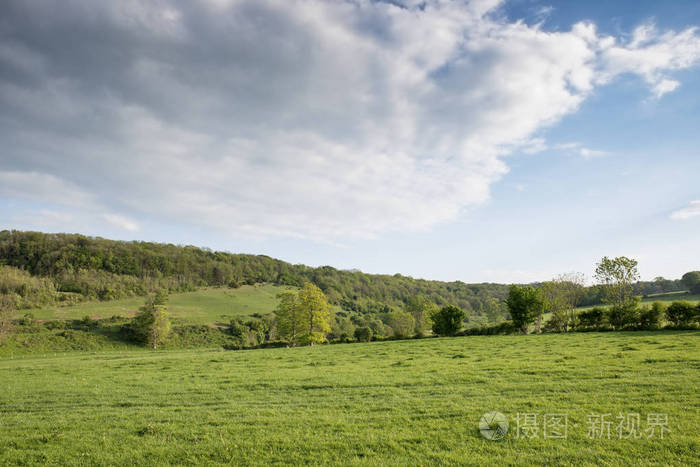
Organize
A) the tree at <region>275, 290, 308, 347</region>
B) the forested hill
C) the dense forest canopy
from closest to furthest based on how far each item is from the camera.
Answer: the tree at <region>275, 290, 308, 347</region>, the dense forest canopy, the forested hill

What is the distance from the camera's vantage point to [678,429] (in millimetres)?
8312

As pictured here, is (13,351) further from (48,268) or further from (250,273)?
(250,273)

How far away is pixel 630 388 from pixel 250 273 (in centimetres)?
17502

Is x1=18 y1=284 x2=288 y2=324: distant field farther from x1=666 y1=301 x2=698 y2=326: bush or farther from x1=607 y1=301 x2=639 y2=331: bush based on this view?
x1=666 y1=301 x2=698 y2=326: bush

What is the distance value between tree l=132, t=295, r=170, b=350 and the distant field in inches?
618

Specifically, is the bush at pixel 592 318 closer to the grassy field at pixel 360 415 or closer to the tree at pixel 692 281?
the grassy field at pixel 360 415

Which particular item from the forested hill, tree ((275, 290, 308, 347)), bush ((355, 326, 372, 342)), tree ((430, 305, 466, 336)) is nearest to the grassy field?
tree ((275, 290, 308, 347))

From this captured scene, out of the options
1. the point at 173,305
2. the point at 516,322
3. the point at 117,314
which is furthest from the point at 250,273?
the point at 516,322

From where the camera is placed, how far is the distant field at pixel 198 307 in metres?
80.1

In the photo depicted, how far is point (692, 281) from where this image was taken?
9025cm

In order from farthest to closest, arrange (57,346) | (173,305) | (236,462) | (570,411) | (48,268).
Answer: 1. (48,268)
2. (173,305)
3. (57,346)
4. (570,411)
5. (236,462)

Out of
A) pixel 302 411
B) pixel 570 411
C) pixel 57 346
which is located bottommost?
pixel 57 346

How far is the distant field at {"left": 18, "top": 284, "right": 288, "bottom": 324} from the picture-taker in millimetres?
80062

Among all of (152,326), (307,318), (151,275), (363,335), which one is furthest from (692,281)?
(151,275)
